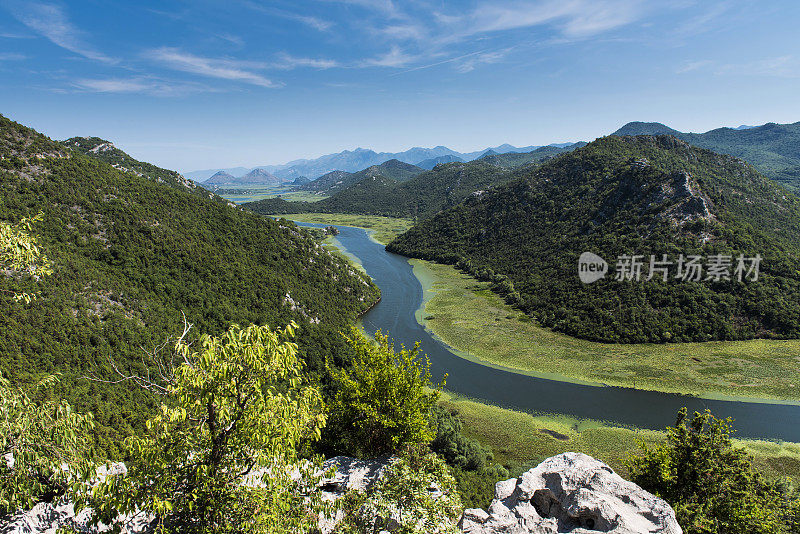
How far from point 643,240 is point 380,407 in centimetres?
7726

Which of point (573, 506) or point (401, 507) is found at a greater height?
point (401, 507)

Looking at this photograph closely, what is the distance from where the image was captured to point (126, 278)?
4466 centimetres

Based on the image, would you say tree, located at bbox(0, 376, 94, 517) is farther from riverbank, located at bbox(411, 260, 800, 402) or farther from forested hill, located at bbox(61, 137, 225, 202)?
forested hill, located at bbox(61, 137, 225, 202)

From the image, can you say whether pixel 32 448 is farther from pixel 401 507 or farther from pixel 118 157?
pixel 118 157

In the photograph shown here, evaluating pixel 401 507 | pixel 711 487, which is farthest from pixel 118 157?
pixel 711 487

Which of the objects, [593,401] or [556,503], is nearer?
[556,503]

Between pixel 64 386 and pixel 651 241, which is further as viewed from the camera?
pixel 651 241

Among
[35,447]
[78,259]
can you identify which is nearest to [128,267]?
[78,259]

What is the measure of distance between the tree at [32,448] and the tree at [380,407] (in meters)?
13.5

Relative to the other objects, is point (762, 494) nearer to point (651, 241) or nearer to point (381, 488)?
point (381, 488)

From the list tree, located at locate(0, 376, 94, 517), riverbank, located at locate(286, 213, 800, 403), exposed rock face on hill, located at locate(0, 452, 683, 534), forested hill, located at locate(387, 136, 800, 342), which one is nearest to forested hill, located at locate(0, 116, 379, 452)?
tree, located at locate(0, 376, 94, 517)

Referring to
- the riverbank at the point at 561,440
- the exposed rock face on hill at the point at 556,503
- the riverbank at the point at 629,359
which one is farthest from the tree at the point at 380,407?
the riverbank at the point at 629,359

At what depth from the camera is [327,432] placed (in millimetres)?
21953

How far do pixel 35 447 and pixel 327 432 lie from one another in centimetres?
1641
